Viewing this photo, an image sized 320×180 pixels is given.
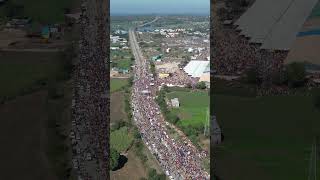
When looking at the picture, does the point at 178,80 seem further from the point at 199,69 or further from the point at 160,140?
the point at 160,140

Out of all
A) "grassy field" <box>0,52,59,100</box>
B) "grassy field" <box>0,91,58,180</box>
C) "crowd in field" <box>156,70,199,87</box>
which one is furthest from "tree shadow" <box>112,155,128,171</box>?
"grassy field" <box>0,52,59,100</box>

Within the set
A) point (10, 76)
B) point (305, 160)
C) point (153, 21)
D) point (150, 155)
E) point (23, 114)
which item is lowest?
point (150, 155)

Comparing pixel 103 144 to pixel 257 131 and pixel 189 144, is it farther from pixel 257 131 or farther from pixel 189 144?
pixel 189 144

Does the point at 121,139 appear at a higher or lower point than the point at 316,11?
lower

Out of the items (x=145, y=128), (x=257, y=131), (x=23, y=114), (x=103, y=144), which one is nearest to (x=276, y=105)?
Result: (x=257, y=131)

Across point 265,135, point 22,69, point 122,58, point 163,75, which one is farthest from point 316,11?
point 122,58

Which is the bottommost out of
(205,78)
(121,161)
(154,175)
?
(154,175)

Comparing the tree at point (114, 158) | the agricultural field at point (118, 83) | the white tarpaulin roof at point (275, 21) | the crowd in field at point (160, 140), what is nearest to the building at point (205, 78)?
the crowd in field at point (160, 140)
